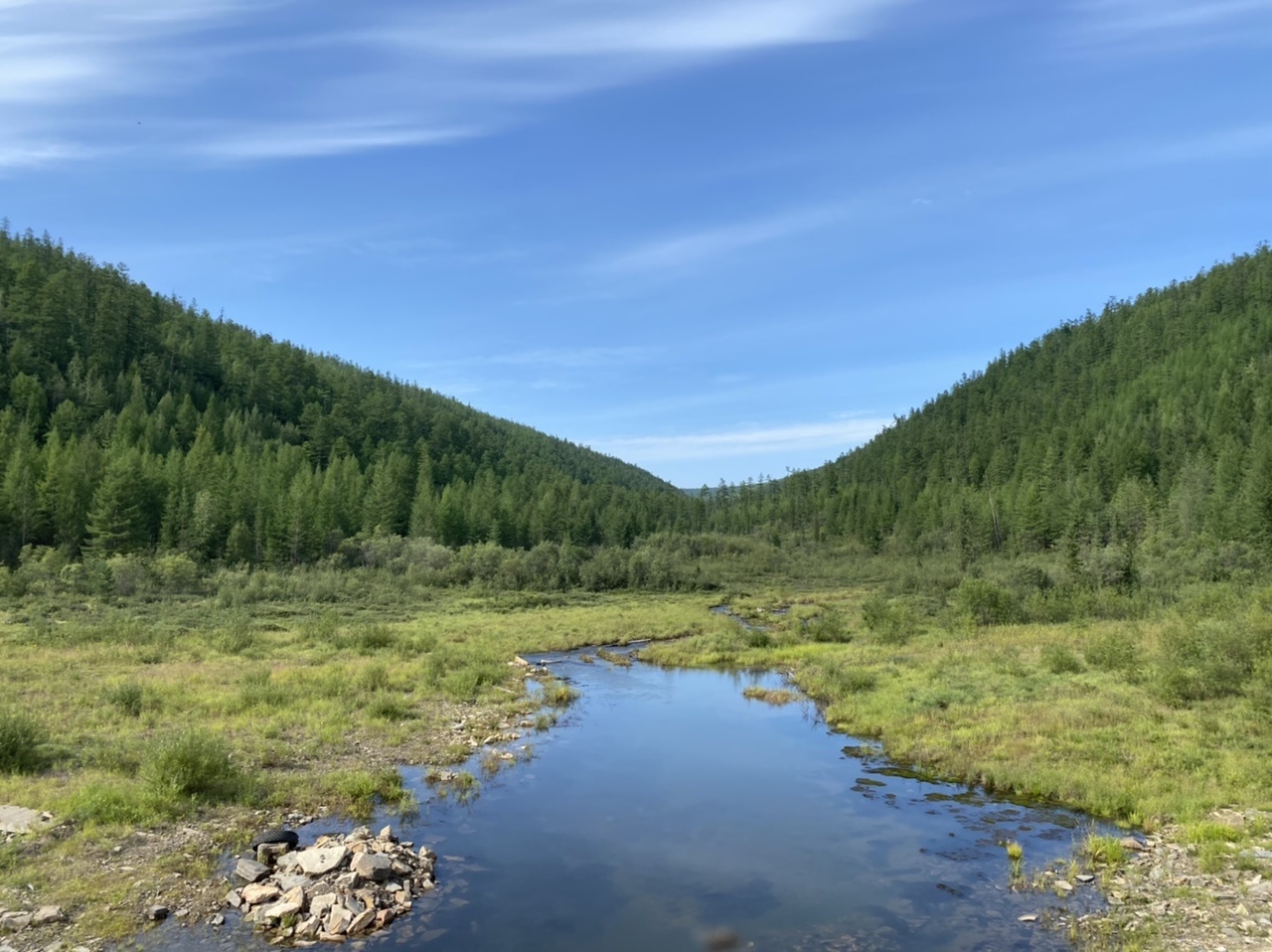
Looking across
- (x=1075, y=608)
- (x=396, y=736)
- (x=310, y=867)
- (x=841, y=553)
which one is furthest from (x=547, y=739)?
(x=841, y=553)

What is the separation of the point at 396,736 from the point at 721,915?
13.1m

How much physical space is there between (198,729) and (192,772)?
3.56 meters

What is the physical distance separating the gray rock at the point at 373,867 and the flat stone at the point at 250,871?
1.52 metres

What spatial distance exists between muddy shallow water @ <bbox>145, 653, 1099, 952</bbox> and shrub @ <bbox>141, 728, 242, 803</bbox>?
286cm

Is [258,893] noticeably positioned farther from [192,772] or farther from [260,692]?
[260,692]

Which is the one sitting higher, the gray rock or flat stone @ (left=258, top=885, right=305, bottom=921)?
the gray rock

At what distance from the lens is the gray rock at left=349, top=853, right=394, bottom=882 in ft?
44.2

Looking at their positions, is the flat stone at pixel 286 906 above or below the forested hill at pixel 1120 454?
below

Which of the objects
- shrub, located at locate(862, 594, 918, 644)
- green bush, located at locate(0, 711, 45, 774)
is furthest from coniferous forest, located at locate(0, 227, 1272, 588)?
green bush, located at locate(0, 711, 45, 774)

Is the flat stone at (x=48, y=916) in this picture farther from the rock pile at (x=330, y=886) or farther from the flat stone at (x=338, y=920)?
the flat stone at (x=338, y=920)

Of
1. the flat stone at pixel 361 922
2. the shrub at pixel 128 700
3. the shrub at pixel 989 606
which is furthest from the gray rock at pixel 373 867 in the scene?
the shrub at pixel 989 606

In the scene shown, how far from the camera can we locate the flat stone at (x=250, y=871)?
13.4 metres

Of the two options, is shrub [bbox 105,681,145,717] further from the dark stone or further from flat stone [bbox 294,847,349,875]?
flat stone [bbox 294,847,349,875]

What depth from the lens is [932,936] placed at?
12648mm
